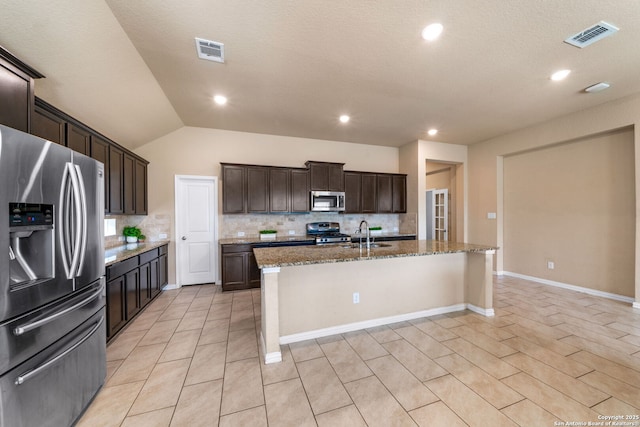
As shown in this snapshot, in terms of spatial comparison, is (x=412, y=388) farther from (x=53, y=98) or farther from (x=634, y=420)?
(x=53, y=98)

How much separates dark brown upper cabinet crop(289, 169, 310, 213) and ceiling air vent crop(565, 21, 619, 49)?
3.88 meters

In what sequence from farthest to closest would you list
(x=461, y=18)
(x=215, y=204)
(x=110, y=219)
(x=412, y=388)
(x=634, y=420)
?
(x=215, y=204) → (x=110, y=219) → (x=461, y=18) → (x=412, y=388) → (x=634, y=420)

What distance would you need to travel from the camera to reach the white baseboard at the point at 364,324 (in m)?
2.61

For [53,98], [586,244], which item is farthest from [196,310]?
[586,244]

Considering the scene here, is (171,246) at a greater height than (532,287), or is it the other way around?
(171,246)

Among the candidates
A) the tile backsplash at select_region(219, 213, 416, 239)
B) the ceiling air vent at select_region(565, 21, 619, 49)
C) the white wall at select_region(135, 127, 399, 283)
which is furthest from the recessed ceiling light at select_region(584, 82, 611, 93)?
the white wall at select_region(135, 127, 399, 283)

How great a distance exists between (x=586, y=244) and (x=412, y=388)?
14.5 feet

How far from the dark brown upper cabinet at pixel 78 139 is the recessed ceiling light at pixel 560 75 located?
527 centimetres

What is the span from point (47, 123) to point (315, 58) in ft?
8.16

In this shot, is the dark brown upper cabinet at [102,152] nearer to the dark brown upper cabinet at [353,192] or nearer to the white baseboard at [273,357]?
the white baseboard at [273,357]

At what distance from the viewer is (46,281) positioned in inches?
54.7

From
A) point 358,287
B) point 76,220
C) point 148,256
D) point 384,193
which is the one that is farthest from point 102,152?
point 384,193

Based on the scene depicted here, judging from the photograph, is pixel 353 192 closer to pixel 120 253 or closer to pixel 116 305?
pixel 120 253

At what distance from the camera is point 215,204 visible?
15.7ft
